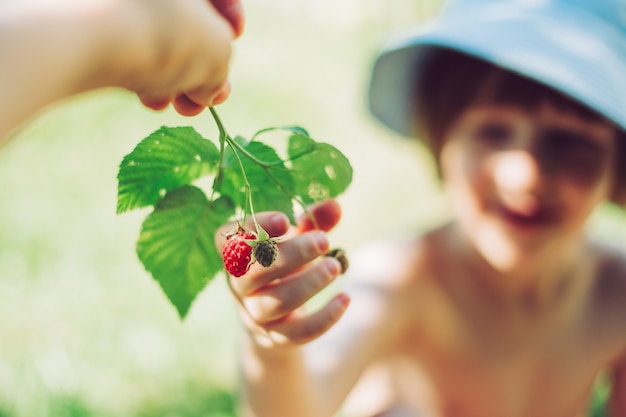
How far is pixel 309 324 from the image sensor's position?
642mm

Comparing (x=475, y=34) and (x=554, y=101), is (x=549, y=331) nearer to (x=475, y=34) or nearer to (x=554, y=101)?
(x=554, y=101)

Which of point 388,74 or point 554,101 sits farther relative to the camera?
point 388,74

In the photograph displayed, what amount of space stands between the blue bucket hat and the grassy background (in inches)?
25.5

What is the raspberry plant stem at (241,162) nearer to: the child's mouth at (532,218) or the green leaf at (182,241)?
the green leaf at (182,241)

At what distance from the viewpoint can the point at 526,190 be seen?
3.40 feet

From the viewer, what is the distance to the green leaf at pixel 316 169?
51cm

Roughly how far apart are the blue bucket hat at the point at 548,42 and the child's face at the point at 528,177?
8 centimetres

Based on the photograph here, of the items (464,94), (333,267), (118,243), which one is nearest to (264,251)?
(333,267)

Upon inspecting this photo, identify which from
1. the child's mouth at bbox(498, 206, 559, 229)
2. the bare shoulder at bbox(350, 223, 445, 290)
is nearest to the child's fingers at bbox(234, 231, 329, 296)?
the child's mouth at bbox(498, 206, 559, 229)

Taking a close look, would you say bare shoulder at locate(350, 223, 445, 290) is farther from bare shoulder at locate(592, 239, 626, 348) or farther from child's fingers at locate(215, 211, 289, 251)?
child's fingers at locate(215, 211, 289, 251)

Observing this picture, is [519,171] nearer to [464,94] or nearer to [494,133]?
[494,133]

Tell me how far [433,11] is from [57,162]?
1.64m

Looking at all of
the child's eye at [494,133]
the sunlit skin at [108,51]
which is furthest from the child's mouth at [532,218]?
the sunlit skin at [108,51]

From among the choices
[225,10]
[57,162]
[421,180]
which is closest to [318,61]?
[421,180]
